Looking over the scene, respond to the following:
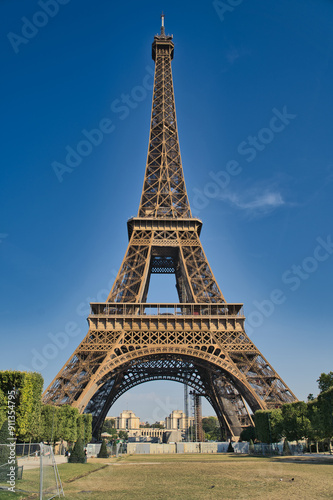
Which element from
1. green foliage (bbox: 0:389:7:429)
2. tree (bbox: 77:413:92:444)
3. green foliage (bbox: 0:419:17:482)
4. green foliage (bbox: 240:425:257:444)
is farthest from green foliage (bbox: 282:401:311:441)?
green foliage (bbox: 0:419:17:482)

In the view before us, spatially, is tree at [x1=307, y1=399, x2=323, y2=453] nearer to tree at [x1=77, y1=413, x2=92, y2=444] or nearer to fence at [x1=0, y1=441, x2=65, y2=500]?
tree at [x1=77, y1=413, x2=92, y2=444]

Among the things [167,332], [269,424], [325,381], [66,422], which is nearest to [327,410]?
[325,381]

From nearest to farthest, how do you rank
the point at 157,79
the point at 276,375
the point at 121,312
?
the point at 276,375 → the point at 121,312 → the point at 157,79

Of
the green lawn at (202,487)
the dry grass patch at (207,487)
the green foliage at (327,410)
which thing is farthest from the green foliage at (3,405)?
the green foliage at (327,410)

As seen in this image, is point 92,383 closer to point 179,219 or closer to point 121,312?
point 121,312

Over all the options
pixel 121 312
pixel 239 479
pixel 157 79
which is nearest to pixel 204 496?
pixel 239 479

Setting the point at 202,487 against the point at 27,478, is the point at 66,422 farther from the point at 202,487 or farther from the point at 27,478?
the point at 202,487

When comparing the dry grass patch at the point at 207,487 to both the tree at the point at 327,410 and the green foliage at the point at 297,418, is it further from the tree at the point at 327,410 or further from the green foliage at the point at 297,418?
the green foliage at the point at 297,418
